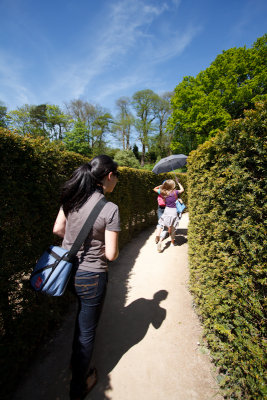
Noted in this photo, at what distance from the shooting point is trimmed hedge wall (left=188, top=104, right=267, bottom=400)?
1.58 m

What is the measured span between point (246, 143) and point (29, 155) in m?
2.46

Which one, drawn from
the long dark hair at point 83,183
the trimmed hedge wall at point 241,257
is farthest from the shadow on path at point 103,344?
the long dark hair at point 83,183

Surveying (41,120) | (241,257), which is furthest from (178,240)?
(41,120)

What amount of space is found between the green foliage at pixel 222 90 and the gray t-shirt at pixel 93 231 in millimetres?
17907

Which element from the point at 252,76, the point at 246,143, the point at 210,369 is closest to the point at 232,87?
the point at 252,76

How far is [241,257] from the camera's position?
5.99 ft

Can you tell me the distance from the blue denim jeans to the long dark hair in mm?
687

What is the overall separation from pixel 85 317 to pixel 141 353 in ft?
4.41

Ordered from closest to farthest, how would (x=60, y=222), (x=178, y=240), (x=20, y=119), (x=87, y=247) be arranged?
(x=87, y=247), (x=60, y=222), (x=178, y=240), (x=20, y=119)

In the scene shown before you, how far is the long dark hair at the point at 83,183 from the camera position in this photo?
176 cm

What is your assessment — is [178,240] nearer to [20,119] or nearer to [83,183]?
[83,183]

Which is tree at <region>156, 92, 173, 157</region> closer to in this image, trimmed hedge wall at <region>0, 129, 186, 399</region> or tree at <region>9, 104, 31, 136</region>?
tree at <region>9, 104, 31, 136</region>

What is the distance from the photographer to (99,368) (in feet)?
7.70

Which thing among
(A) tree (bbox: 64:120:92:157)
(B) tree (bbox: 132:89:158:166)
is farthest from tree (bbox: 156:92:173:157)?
(A) tree (bbox: 64:120:92:157)
